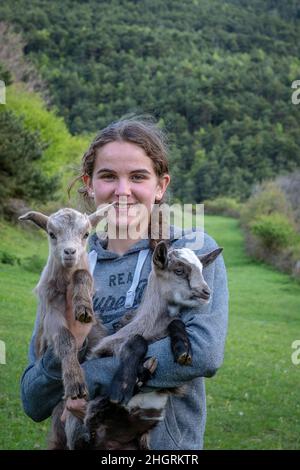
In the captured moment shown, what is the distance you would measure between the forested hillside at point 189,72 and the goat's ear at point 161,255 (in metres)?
49.0

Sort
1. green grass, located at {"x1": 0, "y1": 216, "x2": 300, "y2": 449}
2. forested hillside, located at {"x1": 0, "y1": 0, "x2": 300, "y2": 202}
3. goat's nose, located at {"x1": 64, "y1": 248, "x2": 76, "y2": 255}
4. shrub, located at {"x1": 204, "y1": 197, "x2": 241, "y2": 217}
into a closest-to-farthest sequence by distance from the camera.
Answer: goat's nose, located at {"x1": 64, "y1": 248, "x2": 76, "y2": 255}, green grass, located at {"x1": 0, "y1": 216, "x2": 300, "y2": 449}, shrub, located at {"x1": 204, "y1": 197, "x2": 241, "y2": 217}, forested hillside, located at {"x1": 0, "y1": 0, "x2": 300, "y2": 202}

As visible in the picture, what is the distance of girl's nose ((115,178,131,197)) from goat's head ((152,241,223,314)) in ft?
1.18

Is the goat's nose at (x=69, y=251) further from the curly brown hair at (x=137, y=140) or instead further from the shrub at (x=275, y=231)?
the shrub at (x=275, y=231)

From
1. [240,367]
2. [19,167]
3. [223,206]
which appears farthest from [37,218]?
[223,206]

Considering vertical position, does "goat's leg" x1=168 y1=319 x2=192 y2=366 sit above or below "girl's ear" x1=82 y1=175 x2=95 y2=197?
below

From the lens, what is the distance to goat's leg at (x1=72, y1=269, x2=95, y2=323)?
2975 mm

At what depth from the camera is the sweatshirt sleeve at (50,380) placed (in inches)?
117

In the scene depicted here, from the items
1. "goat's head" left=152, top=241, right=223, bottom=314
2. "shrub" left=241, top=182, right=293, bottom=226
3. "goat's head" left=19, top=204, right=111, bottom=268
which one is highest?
"shrub" left=241, top=182, right=293, bottom=226

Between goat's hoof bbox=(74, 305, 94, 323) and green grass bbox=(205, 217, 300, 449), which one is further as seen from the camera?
green grass bbox=(205, 217, 300, 449)

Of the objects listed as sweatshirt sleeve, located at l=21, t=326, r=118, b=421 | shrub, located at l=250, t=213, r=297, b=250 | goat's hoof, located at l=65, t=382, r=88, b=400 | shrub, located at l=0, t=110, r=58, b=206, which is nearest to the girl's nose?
sweatshirt sleeve, located at l=21, t=326, r=118, b=421

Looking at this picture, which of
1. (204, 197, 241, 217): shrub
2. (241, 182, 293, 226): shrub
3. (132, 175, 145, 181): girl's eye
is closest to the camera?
(132, 175, 145, 181): girl's eye

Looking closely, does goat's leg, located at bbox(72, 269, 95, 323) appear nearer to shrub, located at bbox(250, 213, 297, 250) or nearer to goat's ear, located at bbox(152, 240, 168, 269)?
goat's ear, located at bbox(152, 240, 168, 269)

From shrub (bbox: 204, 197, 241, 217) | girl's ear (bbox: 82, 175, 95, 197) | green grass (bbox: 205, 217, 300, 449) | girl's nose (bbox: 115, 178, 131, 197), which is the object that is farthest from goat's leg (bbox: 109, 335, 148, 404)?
shrub (bbox: 204, 197, 241, 217)

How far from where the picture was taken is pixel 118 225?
3.48 metres
